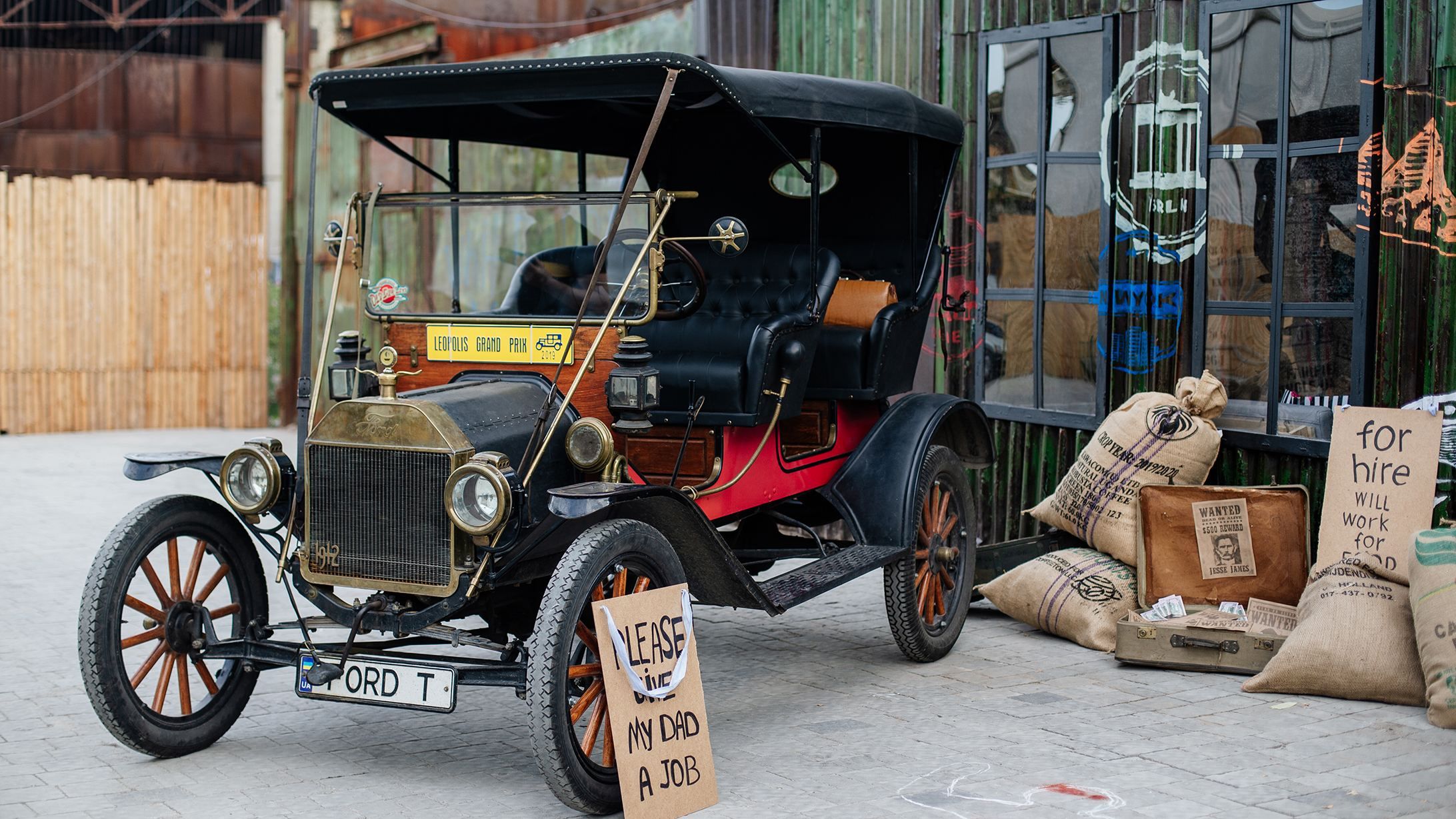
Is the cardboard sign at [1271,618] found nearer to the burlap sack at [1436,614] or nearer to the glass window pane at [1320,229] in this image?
the burlap sack at [1436,614]

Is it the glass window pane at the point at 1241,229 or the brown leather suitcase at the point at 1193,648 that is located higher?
the glass window pane at the point at 1241,229

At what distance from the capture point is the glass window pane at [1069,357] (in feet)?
25.1

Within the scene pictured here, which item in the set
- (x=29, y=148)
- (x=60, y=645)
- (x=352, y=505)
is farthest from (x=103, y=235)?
(x=352, y=505)

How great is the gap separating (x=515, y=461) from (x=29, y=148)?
40.1ft

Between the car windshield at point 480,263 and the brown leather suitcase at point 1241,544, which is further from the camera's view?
the brown leather suitcase at point 1241,544

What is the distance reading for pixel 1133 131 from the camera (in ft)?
23.9

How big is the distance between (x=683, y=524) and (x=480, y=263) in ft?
6.17

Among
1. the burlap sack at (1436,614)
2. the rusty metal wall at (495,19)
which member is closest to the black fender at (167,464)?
the burlap sack at (1436,614)

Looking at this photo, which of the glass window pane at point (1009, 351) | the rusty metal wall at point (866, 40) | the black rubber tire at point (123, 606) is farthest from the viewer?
the rusty metal wall at point (866, 40)

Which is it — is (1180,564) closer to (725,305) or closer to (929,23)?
(725,305)

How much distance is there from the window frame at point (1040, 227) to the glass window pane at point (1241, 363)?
21.5 inches

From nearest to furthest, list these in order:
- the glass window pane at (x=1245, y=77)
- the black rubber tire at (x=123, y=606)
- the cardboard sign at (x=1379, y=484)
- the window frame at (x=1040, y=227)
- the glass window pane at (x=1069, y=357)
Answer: the black rubber tire at (x=123, y=606)
the cardboard sign at (x=1379, y=484)
the glass window pane at (x=1245, y=77)
the window frame at (x=1040, y=227)
the glass window pane at (x=1069, y=357)

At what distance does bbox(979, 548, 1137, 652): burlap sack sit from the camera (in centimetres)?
650

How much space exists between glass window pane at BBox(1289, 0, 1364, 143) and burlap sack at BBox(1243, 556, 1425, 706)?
202 centimetres
